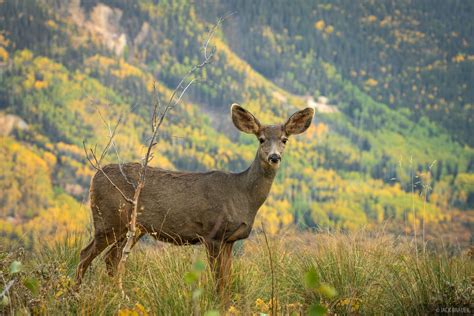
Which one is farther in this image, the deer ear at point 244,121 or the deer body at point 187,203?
the deer ear at point 244,121

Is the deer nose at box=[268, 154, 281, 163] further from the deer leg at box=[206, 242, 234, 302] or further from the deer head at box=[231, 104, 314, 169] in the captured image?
the deer leg at box=[206, 242, 234, 302]

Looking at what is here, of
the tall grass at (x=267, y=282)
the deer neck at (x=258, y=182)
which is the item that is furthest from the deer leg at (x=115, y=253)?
the deer neck at (x=258, y=182)

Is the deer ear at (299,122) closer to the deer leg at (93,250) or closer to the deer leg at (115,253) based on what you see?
the deer leg at (115,253)

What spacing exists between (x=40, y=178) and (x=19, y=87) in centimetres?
5373

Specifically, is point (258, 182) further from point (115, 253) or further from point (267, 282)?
point (115, 253)

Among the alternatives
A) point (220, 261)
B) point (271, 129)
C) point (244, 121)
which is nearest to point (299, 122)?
point (271, 129)

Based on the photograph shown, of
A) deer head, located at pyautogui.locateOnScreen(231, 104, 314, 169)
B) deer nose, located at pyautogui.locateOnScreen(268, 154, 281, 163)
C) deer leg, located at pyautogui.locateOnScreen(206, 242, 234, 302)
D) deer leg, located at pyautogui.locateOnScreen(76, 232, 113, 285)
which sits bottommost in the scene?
deer leg, located at pyautogui.locateOnScreen(76, 232, 113, 285)

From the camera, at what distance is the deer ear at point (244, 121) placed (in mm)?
8102

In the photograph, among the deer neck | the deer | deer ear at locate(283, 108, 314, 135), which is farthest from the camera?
deer ear at locate(283, 108, 314, 135)

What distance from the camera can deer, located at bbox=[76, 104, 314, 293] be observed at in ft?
25.4

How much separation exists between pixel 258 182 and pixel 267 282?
1162 mm

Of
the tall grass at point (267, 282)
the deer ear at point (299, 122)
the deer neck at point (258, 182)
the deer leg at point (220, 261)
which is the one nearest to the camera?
the tall grass at point (267, 282)

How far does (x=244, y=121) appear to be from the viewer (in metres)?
8.24

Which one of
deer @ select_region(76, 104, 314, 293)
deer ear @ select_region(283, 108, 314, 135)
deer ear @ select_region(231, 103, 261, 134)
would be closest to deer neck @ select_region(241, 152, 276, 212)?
deer @ select_region(76, 104, 314, 293)
